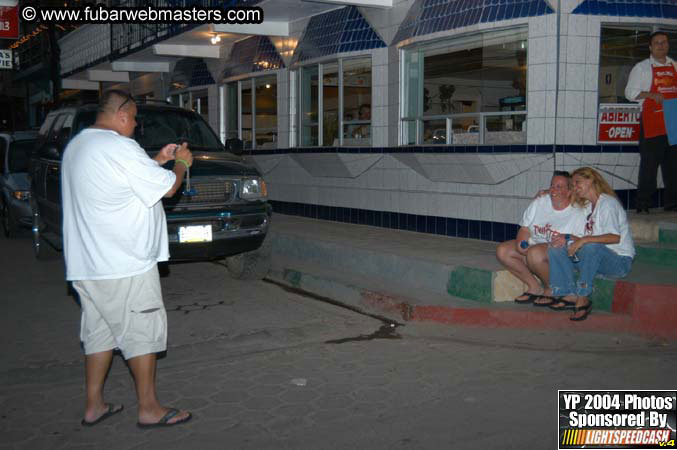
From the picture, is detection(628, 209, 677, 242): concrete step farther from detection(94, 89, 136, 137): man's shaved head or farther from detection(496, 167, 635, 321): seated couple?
detection(94, 89, 136, 137): man's shaved head

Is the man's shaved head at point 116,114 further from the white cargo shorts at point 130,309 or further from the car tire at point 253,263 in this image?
the car tire at point 253,263

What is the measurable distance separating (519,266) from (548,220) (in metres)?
0.53

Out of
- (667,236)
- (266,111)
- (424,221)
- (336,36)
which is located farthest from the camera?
(266,111)

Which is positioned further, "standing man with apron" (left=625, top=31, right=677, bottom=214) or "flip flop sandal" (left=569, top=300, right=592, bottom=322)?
"standing man with apron" (left=625, top=31, right=677, bottom=214)

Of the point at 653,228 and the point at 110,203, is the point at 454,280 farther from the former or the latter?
the point at 110,203

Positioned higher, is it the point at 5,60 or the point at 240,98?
the point at 5,60

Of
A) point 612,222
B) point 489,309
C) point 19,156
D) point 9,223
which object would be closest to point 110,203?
point 489,309

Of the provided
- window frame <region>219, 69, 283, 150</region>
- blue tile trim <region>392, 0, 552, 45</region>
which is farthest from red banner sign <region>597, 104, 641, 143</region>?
window frame <region>219, 69, 283, 150</region>

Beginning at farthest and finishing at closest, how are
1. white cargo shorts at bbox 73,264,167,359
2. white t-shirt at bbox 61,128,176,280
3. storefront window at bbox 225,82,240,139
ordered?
storefront window at bbox 225,82,240,139 < white cargo shorts at bbox 73,264,167,359 < white t-shirt at bbox 61,128,176,280

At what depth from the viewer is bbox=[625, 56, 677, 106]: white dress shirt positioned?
8664 mm

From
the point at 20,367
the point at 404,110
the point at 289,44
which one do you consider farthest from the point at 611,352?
the point at 289,44

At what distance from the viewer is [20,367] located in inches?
227

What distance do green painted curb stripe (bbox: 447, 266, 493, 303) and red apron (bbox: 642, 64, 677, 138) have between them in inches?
120

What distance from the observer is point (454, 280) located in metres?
7.71
